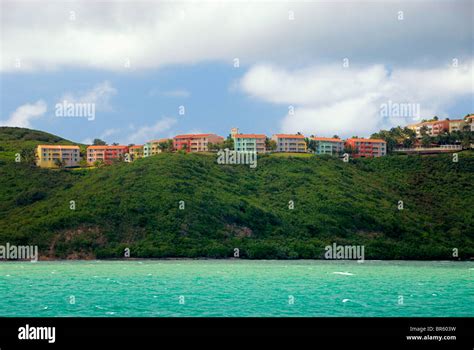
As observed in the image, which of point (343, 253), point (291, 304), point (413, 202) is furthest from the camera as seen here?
point (413, 202)

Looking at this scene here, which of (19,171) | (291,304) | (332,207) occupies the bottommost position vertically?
(291,304)

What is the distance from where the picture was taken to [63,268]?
6088 centimetres

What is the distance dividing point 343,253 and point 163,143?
135 feet

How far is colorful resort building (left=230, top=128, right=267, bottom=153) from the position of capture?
11138 cm

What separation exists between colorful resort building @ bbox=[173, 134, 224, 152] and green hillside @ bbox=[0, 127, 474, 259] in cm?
862

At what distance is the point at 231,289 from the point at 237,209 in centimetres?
3759

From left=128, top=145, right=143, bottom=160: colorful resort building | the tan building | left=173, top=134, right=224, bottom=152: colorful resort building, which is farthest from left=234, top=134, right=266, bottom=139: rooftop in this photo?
the tan building

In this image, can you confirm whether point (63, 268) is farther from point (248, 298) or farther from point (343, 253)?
point (343, 253)

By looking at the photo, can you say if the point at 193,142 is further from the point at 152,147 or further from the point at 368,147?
the point at 368,147

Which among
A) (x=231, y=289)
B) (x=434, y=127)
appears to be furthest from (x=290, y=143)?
(x=231, y=289)

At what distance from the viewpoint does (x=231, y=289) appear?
4412 cm
